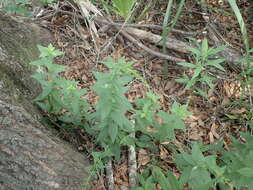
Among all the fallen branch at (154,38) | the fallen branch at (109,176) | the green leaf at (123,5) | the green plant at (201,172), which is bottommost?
the fallen branch at (109,176)

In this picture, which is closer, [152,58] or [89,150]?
[89,150]

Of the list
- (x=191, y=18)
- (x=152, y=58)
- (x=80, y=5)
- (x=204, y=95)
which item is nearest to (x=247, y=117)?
(x=204, y=95)

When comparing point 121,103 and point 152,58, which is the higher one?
point 121,103

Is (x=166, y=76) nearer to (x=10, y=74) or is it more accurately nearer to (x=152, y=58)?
(x=152, y=58)

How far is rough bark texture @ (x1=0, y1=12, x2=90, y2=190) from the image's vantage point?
4.44 feet

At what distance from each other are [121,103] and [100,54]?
3.79ft

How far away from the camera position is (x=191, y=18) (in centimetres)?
299

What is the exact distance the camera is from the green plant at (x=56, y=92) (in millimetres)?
1650

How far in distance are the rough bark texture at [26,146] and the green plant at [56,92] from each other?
99mm

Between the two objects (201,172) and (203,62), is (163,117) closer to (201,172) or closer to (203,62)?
(201,172)

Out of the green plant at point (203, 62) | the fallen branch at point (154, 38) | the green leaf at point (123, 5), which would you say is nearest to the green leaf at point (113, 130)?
the green plant at point (203, 62)

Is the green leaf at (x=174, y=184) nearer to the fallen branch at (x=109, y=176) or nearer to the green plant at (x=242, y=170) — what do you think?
the green plant at (x=242, y=170)

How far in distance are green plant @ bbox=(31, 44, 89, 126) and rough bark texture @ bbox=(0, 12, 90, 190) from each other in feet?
0.32

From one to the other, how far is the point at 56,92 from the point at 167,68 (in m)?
1.16
